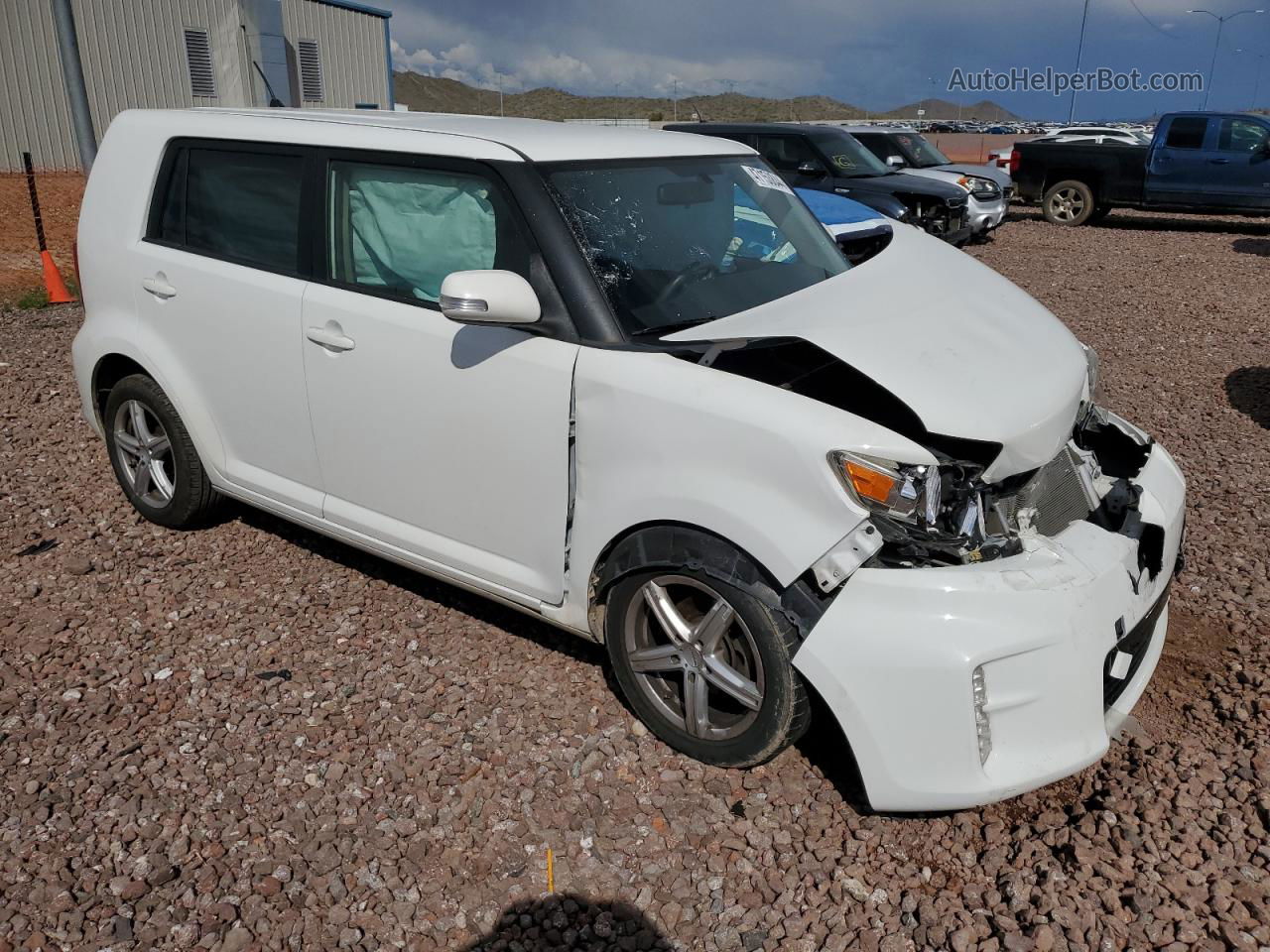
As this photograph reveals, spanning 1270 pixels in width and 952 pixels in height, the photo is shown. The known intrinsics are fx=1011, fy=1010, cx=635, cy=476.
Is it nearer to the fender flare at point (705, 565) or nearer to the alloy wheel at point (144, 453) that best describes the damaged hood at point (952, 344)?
the fender flare at point (705, 565)

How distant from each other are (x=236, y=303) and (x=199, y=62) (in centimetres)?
2568

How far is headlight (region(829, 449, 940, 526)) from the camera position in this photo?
2639 millimetres

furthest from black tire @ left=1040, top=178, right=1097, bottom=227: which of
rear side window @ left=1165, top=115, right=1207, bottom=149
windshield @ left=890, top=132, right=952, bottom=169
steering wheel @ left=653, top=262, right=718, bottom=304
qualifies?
steering wheel @ left=653, top=262, right=718, bottom=304

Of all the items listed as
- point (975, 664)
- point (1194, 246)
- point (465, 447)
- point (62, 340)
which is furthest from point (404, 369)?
point (1194, 246)

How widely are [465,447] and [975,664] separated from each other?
5.63 feet

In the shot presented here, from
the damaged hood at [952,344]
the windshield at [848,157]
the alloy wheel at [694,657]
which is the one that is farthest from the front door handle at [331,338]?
the windshield at [848,157]

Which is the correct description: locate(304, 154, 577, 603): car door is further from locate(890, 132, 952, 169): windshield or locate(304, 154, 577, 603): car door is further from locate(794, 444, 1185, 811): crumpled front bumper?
locate(890, 132, 952, 169): windshield

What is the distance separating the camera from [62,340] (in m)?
8.37

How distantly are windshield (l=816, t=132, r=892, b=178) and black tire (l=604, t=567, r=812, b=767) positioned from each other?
452 inches

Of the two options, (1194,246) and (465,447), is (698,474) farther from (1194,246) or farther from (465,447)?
(1194,246)

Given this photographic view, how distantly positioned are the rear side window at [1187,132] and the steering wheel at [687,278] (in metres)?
16.1

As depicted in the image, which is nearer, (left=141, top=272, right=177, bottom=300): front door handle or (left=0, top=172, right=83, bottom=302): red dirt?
(left=141, top=272, right=177, bottom=300): front door handle

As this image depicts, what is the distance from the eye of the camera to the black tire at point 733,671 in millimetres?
2785

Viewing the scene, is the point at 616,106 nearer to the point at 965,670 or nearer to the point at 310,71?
the point at 310,71
